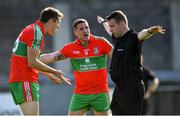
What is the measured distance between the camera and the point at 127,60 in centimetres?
793

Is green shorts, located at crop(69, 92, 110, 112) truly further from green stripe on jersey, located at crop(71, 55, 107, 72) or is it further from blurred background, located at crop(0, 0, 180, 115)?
blurred background, located at crop(0, 0, 180, 115)

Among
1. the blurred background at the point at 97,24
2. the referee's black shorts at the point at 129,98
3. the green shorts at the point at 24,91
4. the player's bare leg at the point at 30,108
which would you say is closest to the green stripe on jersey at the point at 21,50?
the green shorts at the point at 24,91

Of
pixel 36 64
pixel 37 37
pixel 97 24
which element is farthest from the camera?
pixel 97 24

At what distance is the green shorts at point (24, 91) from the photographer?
7.85 metres

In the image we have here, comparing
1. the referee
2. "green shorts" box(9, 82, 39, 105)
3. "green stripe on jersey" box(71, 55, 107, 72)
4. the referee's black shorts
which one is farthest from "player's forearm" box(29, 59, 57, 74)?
"green stripe on jersey" box(71, 55, 107, 72)

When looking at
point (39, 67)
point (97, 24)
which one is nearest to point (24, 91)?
point (39, 67)

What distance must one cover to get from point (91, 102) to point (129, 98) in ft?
4.09

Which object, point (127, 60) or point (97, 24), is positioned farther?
point (97, 24)

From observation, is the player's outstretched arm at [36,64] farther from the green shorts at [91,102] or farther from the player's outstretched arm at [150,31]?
the green shorts at [91,102]

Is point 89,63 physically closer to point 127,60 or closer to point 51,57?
point 51,57

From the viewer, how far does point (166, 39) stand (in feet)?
78.5

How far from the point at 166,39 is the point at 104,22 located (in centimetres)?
1488

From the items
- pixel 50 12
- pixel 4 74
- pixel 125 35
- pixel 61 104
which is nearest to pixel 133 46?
pixel 125 35

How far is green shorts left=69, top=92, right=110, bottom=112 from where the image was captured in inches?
358
